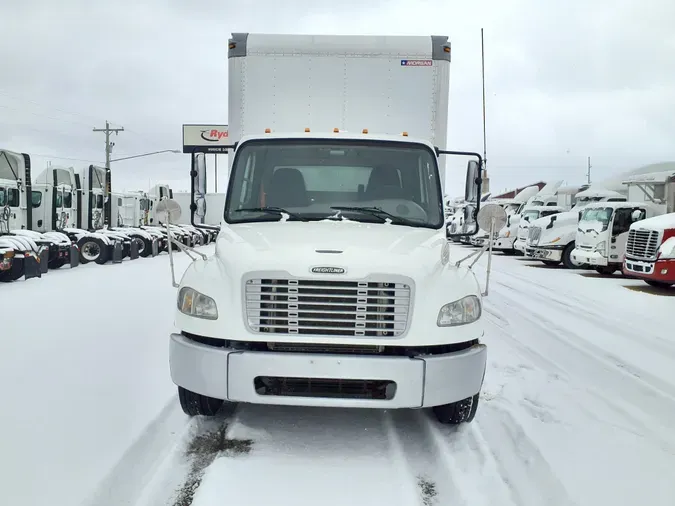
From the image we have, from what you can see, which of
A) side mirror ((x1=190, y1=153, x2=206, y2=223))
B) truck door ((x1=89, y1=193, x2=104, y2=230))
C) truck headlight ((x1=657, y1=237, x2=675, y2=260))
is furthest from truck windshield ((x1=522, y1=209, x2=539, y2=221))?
side mirror ((x1=190, y1=153, x2=206, y2=223))

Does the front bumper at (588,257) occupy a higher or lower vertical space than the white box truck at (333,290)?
lower

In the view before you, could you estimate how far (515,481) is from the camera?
11.3 feet

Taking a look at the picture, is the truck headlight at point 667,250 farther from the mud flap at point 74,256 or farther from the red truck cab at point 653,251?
the mud flap at point 74,256

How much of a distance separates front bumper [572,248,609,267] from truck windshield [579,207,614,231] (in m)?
0.76

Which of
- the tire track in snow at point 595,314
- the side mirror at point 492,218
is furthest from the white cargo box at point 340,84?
the tire track in snow at point 595,314

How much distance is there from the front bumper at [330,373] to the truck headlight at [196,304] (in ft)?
0.70

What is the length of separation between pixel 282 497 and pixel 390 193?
2.62 metres

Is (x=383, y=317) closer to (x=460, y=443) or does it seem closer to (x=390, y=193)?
(x=460, y=443)

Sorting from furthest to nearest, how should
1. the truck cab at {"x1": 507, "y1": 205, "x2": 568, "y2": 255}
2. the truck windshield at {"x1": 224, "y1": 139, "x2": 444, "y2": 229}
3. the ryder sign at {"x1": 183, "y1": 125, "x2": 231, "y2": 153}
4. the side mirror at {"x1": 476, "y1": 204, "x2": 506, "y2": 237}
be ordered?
the ryder sign at {"x1": 183, "y1": 125, "x2": 231, "y2": 153} < the truck cab at {"x1": 507, "y1": 205, "x2": 568, "y2": 255} < the truck windshield at {"x1": 224, "y1": 139, "x2": 444, "y2": 229} < the side mirror at {"x1": 476, "y1": 204, "x2": 506, "y2": 237}

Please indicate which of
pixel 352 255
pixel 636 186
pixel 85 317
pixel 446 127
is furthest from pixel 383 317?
pixel 636 186

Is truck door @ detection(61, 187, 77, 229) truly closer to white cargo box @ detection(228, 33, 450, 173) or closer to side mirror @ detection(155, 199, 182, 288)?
white cargo box @ detection(228, 33, 450, 173)

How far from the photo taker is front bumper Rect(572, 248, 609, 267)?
52.1 ft

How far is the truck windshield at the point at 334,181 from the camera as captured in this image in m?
4.79

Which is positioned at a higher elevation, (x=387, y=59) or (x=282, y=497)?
(x=387, y=59)
